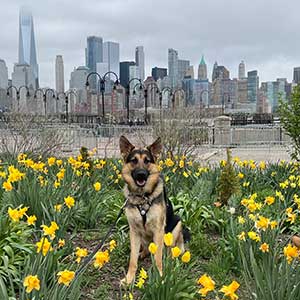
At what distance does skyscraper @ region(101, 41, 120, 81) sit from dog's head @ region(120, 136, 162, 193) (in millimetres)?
33284

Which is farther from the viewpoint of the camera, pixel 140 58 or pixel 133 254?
pixel 140 58

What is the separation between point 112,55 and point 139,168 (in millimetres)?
36771

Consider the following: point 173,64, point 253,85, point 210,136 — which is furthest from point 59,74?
point 210,136

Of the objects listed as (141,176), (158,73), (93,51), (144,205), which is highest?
(93,51)

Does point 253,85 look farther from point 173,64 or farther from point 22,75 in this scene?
point 22,75

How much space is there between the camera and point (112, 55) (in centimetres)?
3959

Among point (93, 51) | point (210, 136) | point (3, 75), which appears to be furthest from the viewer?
point (93, 51)

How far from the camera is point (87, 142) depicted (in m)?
19.1

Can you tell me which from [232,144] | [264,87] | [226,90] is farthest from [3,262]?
[264,87]

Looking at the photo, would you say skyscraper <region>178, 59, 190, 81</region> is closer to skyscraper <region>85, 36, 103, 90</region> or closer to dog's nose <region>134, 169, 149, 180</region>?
skyscraper <region>85, 36, 103, 90</region>

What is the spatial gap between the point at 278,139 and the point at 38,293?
21.2 meters

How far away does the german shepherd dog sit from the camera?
12.8 ft

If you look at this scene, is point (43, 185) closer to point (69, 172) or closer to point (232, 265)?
point (69, 172)

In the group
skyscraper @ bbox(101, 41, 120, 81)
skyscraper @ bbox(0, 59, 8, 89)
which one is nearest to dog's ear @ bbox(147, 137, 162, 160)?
skyscraper @ bbox(101, 41, 120, 81)
